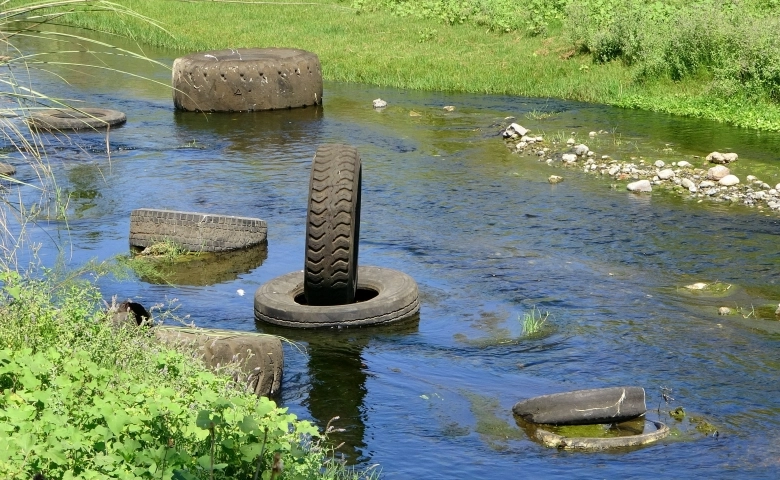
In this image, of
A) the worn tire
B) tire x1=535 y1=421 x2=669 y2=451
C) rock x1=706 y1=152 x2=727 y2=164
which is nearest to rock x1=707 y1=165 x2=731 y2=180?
rock x1=706 y1=152 x2=727 y2=164

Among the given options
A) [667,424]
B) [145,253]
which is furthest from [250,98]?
[667,424]

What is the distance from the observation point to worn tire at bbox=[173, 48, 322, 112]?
1681 cm

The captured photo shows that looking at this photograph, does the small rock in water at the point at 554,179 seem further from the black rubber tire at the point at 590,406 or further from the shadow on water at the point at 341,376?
the black rubber tire at the point at 590,406

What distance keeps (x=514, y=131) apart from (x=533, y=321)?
740 cm

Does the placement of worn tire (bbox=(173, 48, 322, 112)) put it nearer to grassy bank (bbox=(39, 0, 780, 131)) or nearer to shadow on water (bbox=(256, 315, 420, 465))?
grassy bank (bbox=(39, 0, 780, 131))

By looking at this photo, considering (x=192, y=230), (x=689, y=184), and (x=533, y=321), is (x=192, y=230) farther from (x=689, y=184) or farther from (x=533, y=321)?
(x=689, y=184)

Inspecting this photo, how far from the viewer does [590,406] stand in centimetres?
621

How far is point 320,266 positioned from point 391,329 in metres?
0.69

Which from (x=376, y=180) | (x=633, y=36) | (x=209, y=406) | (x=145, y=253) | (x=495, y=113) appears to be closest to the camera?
(x=209, y=406)

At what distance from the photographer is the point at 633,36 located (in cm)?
1852

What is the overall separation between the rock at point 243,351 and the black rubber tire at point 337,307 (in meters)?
1.14

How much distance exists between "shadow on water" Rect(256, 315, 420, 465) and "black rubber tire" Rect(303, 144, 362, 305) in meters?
0.31

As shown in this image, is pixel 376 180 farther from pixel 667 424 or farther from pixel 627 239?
pixel 667 424

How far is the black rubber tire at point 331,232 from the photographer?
7.72m
